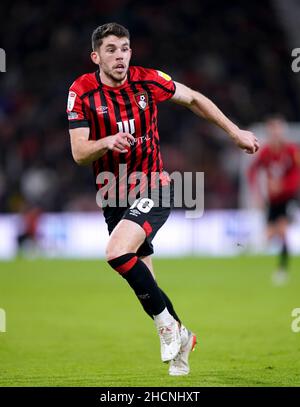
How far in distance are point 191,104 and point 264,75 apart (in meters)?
16.8

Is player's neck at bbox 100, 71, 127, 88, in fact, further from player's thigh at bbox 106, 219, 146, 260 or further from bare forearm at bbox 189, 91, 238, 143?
player's thigh at bbox 106, 219, 146, 260

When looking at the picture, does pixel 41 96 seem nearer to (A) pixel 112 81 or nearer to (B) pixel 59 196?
(B) pixel 59 196

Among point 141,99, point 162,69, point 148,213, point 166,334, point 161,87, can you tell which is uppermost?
point 162,69

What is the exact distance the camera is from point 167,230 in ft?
62.2

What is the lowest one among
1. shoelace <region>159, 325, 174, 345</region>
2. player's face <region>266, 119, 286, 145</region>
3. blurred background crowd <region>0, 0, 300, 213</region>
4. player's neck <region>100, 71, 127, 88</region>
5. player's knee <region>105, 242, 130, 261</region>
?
shoelace <region>159, 325, 174, 345</region>

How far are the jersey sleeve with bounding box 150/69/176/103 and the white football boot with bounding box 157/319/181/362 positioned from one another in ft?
5.13

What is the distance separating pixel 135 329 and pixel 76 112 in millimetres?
3331

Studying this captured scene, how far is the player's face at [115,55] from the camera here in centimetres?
538

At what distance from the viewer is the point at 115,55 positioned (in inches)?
212

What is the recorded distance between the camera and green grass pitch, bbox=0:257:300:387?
17.8ft

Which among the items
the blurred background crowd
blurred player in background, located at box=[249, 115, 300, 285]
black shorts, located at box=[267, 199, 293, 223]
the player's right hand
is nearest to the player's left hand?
the player's right hand
